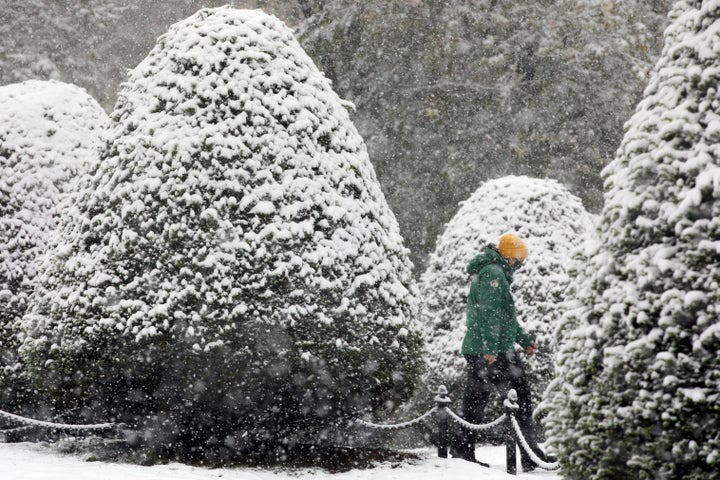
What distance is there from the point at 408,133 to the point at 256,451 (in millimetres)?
9716

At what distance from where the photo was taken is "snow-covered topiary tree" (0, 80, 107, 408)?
755 cm

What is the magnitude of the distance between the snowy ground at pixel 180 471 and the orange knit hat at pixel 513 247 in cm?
182

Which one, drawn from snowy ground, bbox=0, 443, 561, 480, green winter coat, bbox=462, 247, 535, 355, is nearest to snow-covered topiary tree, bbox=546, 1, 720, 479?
snowy ground, bbox=0, 443, 561, 480

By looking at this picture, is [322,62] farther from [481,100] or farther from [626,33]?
[626,33]

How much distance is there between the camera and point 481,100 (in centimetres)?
1543

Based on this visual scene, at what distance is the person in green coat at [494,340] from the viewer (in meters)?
7.45

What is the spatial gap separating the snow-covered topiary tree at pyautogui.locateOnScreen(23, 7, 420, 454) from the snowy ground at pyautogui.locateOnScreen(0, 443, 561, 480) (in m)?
0.43

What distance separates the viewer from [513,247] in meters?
7.75

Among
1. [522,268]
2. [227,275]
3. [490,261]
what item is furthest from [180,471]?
[522,268]

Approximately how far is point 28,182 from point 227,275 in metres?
2.91

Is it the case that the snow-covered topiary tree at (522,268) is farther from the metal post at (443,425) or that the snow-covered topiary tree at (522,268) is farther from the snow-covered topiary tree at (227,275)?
the snow-covered topiary tree at (227,275)

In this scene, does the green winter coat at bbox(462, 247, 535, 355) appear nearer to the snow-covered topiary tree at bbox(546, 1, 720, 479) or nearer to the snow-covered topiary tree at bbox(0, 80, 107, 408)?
the snow-covered topiary tree at bbox(0, 80, 107, 408)

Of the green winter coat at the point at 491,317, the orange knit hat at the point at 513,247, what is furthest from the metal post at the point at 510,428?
the orange knit hat at the point at 513,247

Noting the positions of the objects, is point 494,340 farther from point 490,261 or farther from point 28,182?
point 28,182
